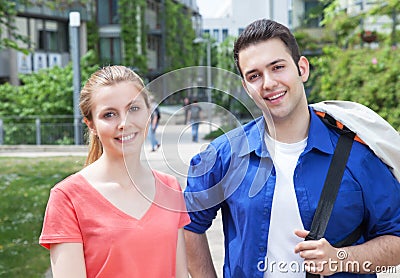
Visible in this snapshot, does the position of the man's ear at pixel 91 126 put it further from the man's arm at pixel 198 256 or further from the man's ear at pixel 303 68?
the man's ear at pixel 303 68

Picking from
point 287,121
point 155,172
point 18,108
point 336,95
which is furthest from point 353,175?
point 18,108

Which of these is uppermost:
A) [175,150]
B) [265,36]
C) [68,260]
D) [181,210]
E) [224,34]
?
[224,34]

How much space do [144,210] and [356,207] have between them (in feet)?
2.51

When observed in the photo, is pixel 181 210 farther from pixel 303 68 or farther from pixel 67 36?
pixel 67 36

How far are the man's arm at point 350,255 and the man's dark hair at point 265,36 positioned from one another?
690 mm

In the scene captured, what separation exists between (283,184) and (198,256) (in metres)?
0.50

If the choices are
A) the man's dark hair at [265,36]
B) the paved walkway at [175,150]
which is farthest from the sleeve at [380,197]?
the paved walkway at [175,150]

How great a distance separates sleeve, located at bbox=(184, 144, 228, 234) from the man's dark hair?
0.34 meters

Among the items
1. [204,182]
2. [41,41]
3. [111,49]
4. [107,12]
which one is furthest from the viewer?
[111,49]

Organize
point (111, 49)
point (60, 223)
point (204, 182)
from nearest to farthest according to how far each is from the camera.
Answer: point (60, 223)
point (204, 182)
point (111, 49)

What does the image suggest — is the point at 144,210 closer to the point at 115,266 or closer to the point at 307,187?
the point at 115,266

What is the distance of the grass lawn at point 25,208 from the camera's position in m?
6.90

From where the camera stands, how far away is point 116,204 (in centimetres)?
232

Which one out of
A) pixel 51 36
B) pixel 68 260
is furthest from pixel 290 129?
pixel 51 36
